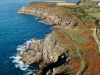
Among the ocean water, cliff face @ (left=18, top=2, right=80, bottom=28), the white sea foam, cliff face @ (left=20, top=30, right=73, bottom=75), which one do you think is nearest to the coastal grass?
cliff face @ (left=20, top=30, right=73, bottom=75)

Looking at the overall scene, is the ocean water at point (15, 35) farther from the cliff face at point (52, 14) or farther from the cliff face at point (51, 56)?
the cliff face at point (52, 14)

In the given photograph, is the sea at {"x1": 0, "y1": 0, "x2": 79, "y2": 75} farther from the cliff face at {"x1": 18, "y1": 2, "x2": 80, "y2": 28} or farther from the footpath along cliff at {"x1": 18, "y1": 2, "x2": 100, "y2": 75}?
the cliff face at {"x1": 18, "y1": 2, "x2": 80, "y2": 28}

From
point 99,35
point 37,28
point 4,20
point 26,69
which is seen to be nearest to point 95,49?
point 99,35

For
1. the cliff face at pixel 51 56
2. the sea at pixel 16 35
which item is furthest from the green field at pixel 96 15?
the cliff face at pixel 51 56

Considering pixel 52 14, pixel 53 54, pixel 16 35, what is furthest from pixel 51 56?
pixel 52 14

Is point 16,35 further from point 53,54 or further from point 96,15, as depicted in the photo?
point 96,15

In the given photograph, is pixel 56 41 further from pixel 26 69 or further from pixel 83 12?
pixel 83 12
